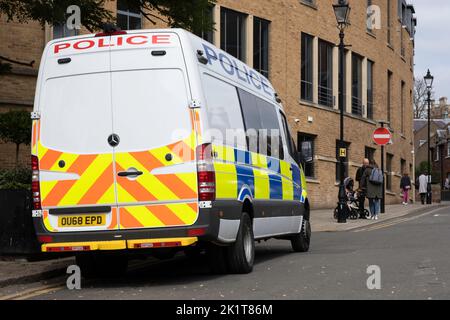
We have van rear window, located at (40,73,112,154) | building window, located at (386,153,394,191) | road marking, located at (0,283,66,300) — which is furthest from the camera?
building window, located at (386,153,394,191)

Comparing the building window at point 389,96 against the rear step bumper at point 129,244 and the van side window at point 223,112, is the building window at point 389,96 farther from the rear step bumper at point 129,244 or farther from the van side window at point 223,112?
the rear step bumper at point 129,244

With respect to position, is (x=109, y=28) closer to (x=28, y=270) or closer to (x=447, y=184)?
(x=28, y=270)

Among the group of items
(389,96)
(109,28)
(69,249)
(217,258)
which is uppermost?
(389,96)

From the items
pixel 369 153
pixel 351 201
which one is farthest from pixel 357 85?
pixel 351 201

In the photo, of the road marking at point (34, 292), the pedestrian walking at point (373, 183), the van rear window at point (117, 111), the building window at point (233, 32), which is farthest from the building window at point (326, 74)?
the road marking at point (34, 292)

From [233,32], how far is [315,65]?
5747mm

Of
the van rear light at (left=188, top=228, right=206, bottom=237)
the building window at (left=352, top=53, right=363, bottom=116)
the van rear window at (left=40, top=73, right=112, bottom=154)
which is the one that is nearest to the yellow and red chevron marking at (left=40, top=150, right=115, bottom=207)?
the van rear window at (left=40, top=73, right=112, bottom=154)

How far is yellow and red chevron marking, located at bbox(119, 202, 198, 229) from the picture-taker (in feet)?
28.0

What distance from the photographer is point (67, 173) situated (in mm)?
8812

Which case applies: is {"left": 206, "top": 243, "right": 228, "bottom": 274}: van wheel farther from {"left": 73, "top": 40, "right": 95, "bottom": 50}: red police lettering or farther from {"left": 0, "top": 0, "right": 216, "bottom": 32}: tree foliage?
{"left": 0, "top": 0, "right": 216, "bottom": 32}: tree foliage

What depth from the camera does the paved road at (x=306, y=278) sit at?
7816 mm

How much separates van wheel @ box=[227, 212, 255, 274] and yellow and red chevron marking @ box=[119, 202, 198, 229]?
1.17 metres

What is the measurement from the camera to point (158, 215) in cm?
855
